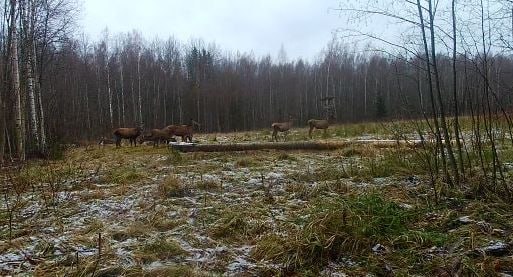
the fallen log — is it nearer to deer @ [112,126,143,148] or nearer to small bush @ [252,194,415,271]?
deer @ [112,126,143,148]

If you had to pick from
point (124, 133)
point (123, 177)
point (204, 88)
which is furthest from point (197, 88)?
point (123, 177)

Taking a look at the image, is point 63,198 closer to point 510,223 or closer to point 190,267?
point 190,267

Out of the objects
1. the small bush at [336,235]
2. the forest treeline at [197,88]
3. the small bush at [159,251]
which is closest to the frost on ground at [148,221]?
the small bush at [159,251]

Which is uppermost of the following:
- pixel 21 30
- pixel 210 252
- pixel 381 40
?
pixel 21 30

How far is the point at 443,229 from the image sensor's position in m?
3.62

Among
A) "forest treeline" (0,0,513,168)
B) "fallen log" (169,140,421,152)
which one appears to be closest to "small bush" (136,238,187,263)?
"fallen log" (169,140,421,152)

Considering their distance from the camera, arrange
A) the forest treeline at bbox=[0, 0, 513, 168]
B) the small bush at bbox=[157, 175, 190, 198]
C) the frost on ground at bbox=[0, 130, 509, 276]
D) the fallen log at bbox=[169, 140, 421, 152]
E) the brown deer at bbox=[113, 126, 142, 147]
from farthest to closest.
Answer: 1. the forest treeline at bbox=[0, 0, 513, 168]
2. the brown deer at bbox=[113, 126, 142, 147]
3. the fallen log at bbox=[169, 140, 421, 152]
4. the small bush at bbox=[157, 175, 190, 198]
5. the frost on ground at bbox=[0, 130, 509, 276]

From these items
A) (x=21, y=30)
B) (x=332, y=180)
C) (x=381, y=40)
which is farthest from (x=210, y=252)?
(x=21, y=30)

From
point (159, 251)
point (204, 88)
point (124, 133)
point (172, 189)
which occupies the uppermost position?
point (204, 88)

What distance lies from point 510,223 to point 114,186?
18.5 ft

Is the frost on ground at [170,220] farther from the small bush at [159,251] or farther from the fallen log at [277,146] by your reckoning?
the fallen log at [277,146]

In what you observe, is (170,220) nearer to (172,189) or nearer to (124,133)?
(172,189)

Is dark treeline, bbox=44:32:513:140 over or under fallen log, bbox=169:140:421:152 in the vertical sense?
over

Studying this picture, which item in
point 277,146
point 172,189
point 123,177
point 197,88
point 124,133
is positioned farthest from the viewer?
point 197,88
